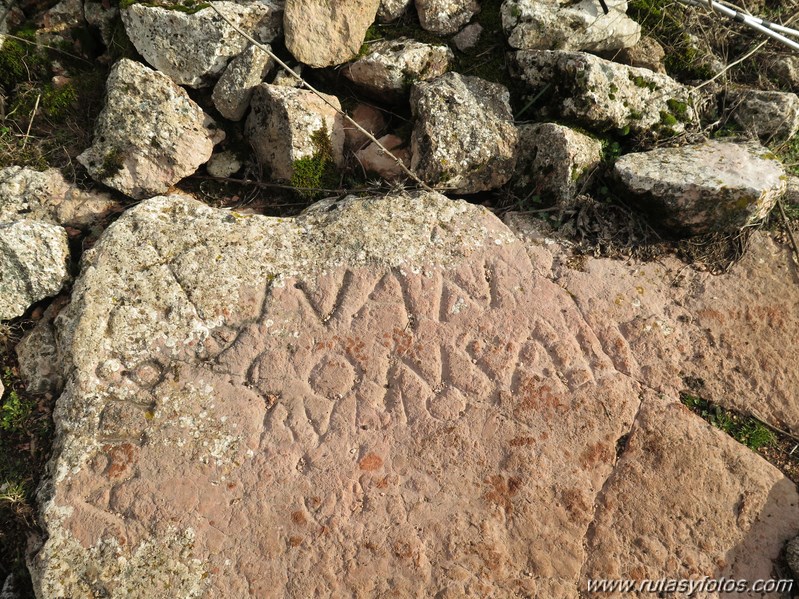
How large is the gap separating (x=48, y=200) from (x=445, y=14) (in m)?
2.63

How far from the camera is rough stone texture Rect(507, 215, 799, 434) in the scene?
9.62 ft

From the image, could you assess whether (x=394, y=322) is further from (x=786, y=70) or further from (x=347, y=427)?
(x=786, y=70)

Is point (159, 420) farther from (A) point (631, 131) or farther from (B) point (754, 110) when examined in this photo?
(B) point (754, 110)

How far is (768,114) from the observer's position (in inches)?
142

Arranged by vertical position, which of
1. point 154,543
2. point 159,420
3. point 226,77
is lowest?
point 154,543

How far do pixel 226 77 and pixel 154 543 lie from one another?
2530 millimetres

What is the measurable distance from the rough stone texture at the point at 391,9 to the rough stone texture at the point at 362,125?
567 millimetres

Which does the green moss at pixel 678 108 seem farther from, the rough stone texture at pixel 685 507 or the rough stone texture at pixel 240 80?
the rough stone texture at pixel 240 80

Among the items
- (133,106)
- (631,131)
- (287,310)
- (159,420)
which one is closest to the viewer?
(159,420)

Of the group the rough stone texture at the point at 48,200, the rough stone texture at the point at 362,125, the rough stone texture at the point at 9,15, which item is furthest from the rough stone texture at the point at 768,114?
the rough stone texture at the point at 9,15

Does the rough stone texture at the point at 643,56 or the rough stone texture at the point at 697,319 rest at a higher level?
the rough stone texture at the point at 643,56

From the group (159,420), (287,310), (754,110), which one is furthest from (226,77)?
(754,110)

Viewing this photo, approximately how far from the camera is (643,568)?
2.47 metres

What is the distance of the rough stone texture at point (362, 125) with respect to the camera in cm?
352
